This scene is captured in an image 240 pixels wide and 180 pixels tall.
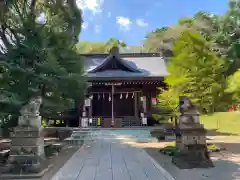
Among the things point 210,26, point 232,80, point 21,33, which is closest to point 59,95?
point 21,33

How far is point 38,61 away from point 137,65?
583 inches

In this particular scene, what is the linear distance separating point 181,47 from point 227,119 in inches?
557

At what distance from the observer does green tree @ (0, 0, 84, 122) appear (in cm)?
1002

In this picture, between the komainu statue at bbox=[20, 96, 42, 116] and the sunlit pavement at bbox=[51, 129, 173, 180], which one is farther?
the komainu statue at bbox=[20, 96, 42, 116]

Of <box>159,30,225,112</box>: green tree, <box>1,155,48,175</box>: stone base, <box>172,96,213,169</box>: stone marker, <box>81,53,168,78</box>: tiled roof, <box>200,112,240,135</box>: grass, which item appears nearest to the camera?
<box>1,155,48,175</box>: stone base

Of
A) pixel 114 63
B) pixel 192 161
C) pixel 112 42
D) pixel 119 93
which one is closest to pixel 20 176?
pixel 192 161

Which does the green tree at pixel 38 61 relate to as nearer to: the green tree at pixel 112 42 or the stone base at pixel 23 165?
the stone base at pixel 23 165

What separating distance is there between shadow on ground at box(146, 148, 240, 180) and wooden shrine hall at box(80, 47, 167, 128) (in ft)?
34.1

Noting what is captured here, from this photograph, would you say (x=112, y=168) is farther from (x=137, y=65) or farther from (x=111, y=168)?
(x=137, y=65)

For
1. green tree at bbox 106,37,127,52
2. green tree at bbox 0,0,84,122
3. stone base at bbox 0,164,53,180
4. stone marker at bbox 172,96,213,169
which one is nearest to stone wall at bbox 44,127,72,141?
green tree at bbox 0,0,84,122

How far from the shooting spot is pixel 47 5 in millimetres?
15133

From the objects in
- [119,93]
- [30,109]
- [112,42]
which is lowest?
[30,109]

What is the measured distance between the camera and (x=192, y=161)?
8.05 meters

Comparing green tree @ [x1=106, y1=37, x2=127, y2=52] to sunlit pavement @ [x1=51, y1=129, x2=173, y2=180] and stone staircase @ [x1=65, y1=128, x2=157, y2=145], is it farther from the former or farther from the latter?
sunlit pavement @ [x1=51, y1=129, x2=173, y2=180]
